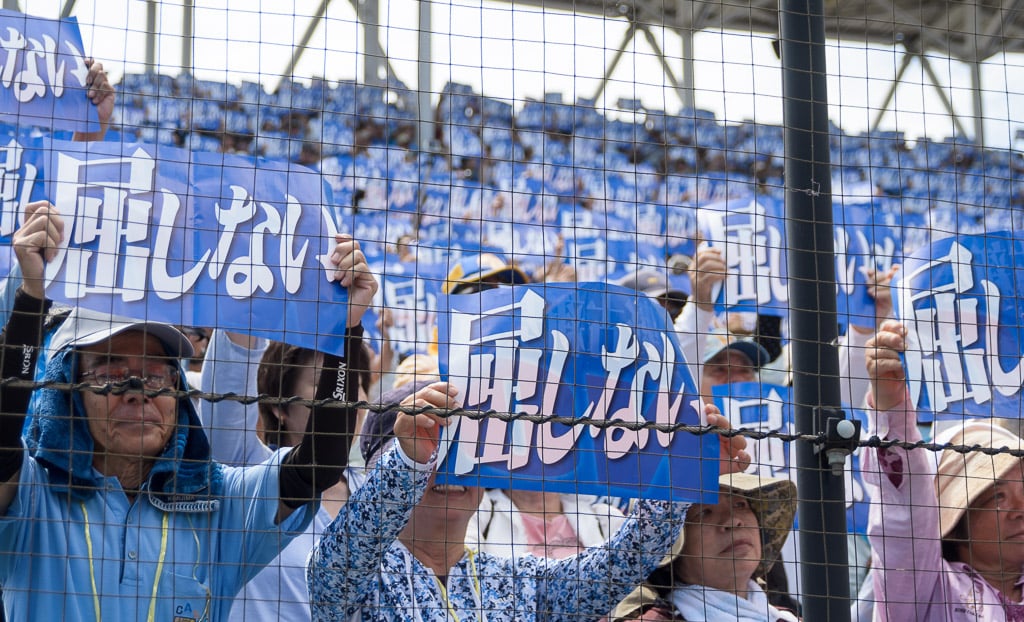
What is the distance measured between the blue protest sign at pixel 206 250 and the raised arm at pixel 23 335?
0.86 feet

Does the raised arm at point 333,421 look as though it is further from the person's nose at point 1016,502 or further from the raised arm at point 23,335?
the person's nose at point 1016,502

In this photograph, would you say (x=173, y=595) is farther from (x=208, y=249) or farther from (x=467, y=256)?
(x=467, y=256)

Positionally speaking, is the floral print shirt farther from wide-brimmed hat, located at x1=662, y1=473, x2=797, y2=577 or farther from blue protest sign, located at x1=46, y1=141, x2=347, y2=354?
wide-brimmed hat, located at x1=662, y1=473, x2=797, y2=577

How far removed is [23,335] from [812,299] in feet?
4.73

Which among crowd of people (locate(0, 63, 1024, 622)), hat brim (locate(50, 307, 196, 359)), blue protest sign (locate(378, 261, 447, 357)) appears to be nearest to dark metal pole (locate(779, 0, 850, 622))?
crowd of people (locate(0, 63, 1024, 622))

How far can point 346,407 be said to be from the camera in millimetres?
2271

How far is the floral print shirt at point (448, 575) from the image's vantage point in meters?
2.53

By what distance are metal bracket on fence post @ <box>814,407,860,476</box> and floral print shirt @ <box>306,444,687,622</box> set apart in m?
0.44

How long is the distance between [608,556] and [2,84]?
5.67ft

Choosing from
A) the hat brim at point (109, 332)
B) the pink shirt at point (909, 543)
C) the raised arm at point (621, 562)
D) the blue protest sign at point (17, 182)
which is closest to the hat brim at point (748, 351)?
the pink shirt at point (909, 543)

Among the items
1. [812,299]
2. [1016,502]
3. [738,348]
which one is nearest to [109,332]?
[812,299]

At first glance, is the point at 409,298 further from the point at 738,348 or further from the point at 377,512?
the point at 377,512

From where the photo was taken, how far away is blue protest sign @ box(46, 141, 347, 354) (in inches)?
110

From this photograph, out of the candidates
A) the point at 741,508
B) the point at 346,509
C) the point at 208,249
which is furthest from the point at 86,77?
the point at 741,508
